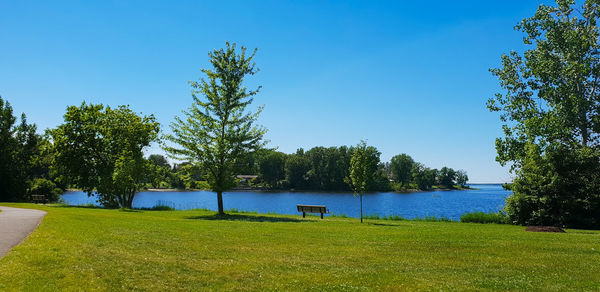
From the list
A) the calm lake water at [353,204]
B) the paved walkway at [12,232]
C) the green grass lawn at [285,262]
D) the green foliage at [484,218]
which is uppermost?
the paved walkway at [12,232]

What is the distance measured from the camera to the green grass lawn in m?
8.19

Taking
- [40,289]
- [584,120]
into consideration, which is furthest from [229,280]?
[584,120]

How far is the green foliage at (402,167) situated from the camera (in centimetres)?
15912

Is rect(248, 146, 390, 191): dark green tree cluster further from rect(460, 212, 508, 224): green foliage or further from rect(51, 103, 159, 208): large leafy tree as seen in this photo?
rect(460, 212, 508, 224): green foliage

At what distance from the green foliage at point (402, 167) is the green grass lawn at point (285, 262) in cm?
14692

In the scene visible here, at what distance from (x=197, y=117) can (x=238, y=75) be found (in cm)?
476

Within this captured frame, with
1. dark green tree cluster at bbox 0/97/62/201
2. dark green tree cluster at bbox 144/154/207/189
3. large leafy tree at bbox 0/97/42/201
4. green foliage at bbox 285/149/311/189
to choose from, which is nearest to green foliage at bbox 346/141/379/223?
dark green tree cluster at bbox 144/154/207/189

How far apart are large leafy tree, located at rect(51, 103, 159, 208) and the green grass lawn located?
27403 mm

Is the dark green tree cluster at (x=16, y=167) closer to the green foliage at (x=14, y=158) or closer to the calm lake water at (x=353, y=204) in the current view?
the green foliage at (x=14, y=158)

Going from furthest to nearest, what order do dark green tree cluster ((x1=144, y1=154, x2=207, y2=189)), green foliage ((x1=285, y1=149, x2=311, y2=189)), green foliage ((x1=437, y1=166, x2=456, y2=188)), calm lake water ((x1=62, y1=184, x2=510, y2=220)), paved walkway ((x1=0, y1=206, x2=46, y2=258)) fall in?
1. green foliage ((x1=437, y1=166, x2=456, y2=188))
2. green foliage ((x1=285, y1=149, x2=311, y2=189))
3. calm lake water ((x1=62, y1=184, x2=510, y2=220))
4. dark green tree cluster ((x1=144, y1=154, x2=207, y2=189))
5. paved walkway ((x1=0, y1=206, x2=46, y2=258))

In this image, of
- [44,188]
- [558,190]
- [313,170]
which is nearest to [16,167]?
[44,188]

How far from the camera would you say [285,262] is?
10.5 meters

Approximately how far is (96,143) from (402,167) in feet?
447

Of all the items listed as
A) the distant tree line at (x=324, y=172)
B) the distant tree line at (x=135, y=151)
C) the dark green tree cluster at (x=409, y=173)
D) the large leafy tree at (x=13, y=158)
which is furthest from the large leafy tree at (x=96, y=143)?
the dark green tree cluster at (x=409, y=173)
